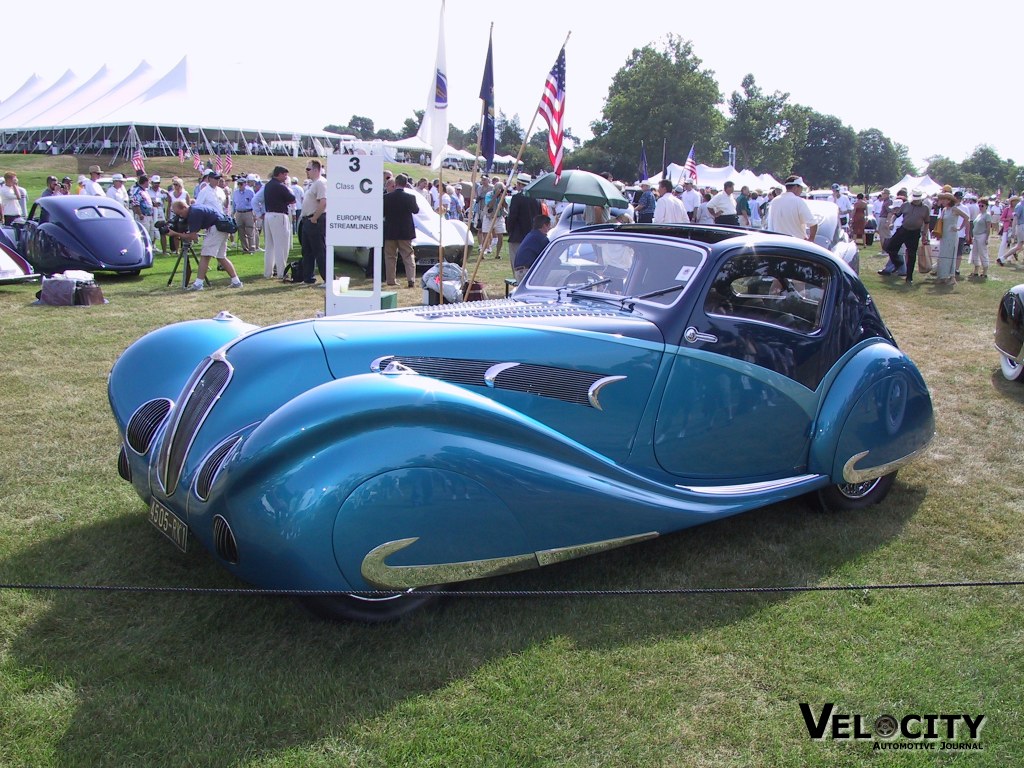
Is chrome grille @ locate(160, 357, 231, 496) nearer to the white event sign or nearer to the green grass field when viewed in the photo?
the green grass field

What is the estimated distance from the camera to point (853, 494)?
471 centimetres

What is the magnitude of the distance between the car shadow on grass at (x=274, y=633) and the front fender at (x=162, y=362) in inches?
29.1

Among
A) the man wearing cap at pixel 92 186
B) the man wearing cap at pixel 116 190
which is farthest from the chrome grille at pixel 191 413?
the man wearing cap at pixel 116 190

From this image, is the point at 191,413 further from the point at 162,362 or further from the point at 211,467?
the point at 162,362

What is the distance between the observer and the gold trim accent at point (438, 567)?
2.88 metres

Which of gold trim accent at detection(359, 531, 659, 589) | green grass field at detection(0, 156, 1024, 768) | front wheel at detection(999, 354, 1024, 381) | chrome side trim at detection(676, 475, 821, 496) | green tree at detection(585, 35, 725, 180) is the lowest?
green grass field at detection(0, 156, 1024, 768)

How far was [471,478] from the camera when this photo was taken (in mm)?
3012

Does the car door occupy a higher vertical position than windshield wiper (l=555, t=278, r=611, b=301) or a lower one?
A: lower

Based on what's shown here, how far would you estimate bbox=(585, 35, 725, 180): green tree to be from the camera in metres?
79.8

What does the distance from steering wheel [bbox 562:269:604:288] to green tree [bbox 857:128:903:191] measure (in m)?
120

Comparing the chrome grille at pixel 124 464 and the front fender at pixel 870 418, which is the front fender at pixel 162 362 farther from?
the front fender at pixel 870 418

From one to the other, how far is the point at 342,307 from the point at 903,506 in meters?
5.96

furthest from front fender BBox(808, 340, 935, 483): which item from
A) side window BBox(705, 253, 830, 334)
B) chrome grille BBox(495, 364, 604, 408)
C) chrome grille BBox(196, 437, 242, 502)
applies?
chrome grille BBox(196, 437, 242, 502)

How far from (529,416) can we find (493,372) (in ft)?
0.88
